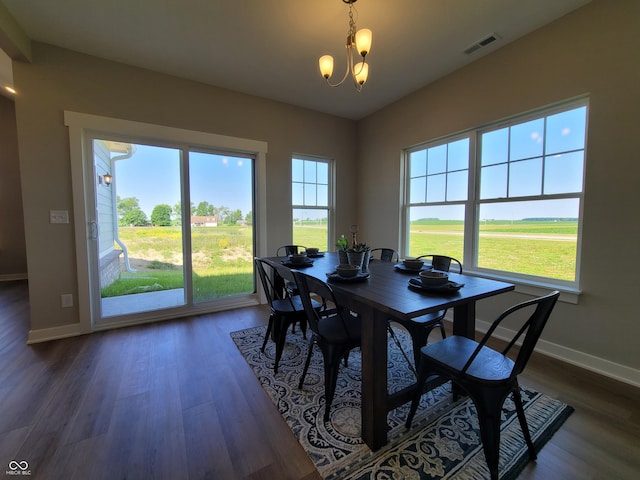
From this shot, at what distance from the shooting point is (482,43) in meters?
2.54

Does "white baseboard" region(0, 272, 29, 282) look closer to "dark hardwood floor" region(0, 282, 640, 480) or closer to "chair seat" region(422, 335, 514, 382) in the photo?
"dark hardwood floor" region(0, 282, 640, 480)

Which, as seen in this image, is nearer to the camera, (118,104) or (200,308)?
(118,104)

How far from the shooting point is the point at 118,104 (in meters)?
2.85

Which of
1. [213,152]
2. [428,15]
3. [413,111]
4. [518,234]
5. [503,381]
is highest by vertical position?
[428,15]

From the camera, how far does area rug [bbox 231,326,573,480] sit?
1.28 m

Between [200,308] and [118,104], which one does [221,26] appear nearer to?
[118,104]

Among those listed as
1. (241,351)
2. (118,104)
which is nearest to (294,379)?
(241,351)

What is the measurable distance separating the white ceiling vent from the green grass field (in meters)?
1.80

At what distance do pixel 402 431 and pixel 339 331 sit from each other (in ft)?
2.15

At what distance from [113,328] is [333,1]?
3.90 metres

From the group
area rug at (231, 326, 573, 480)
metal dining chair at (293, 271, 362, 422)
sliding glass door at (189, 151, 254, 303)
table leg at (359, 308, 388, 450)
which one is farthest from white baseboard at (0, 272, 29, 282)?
table leg at (359, 308, 388, 450)

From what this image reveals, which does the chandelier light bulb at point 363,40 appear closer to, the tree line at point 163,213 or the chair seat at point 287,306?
the chair seat at point 287,306

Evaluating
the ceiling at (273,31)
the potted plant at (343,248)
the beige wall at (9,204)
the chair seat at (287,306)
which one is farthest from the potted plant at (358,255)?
the beige wall at (9,204)

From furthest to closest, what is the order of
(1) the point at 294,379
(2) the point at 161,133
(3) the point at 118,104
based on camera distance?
(2) the point at 161,133, (3) the point at 118,104, (1) the point at 294,379
